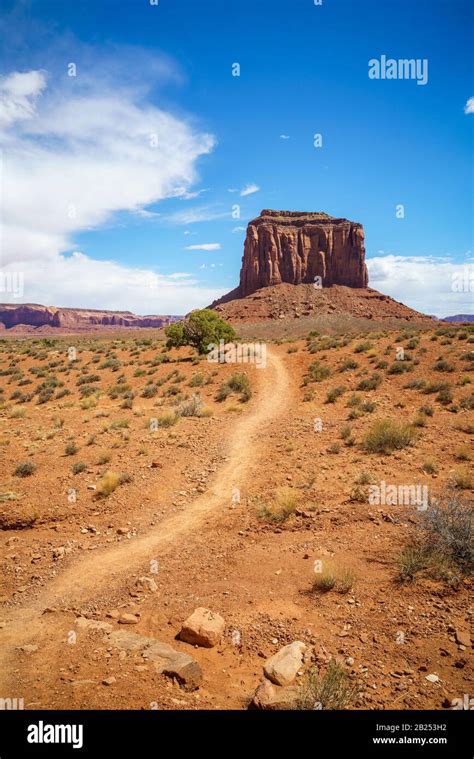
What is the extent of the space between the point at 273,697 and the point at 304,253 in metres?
124

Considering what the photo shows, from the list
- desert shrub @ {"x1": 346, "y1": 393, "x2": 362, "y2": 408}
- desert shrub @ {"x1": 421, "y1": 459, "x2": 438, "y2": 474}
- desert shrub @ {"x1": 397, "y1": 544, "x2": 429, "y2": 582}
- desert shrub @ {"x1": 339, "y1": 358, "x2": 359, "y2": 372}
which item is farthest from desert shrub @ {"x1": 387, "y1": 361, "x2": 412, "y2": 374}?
desert shrub @ {"x1": 397, "y1": 544, "x2": 429, "y2": 582}

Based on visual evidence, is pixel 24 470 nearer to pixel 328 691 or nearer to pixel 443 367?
pixel 328 691

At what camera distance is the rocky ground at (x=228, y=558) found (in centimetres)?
411

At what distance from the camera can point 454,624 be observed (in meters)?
4.52

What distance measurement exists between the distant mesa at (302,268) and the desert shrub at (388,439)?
3478 inches

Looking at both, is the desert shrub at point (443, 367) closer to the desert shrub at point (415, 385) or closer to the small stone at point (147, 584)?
the desert shrub at point (415, 385)

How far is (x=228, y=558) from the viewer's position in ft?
21.6

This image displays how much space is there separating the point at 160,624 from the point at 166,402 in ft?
40.3

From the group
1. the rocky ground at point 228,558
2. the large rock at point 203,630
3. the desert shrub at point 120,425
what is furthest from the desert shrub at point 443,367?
the large rock at point 203,630

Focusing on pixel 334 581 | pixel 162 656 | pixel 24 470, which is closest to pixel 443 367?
pixel 334 581

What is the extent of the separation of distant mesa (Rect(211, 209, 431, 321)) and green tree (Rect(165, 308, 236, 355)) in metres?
67.7
